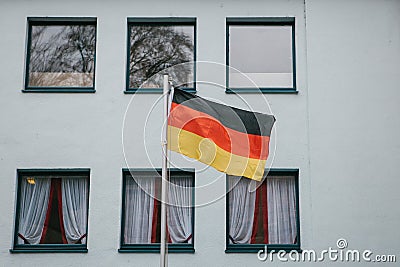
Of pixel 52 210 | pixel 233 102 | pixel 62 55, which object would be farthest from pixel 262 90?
pixel 52 210

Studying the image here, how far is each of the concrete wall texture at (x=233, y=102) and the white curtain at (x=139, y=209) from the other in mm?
343

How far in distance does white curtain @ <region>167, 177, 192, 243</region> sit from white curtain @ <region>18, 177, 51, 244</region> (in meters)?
2.63

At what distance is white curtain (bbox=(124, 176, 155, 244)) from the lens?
1528 centimetres

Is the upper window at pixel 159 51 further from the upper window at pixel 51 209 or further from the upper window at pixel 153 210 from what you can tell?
the upper window at pixel 51 209

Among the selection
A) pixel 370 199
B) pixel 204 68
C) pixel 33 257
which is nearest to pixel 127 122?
pixel 204 68

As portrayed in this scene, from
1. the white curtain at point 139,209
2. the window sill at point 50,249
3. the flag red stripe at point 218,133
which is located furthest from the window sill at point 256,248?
the flag red stripe at point 218,133

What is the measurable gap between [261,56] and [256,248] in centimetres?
418

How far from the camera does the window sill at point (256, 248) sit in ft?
49.0

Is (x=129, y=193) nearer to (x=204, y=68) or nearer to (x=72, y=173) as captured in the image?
(x=72, y=173)

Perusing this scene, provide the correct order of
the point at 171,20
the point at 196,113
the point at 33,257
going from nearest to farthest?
the point at 196,113 → the point at 33,257 → the point at 171,20

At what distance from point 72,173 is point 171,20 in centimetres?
395

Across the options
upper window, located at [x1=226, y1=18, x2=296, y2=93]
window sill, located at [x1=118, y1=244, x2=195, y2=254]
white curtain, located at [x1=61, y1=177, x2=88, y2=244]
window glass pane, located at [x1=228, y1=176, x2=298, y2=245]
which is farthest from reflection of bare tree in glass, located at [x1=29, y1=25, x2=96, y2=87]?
window glass pane, located at [x1=228, y1=176, x2=298, y2=245]

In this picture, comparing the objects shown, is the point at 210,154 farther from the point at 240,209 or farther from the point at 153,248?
the point at 153,248

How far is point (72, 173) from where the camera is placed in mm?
15469
